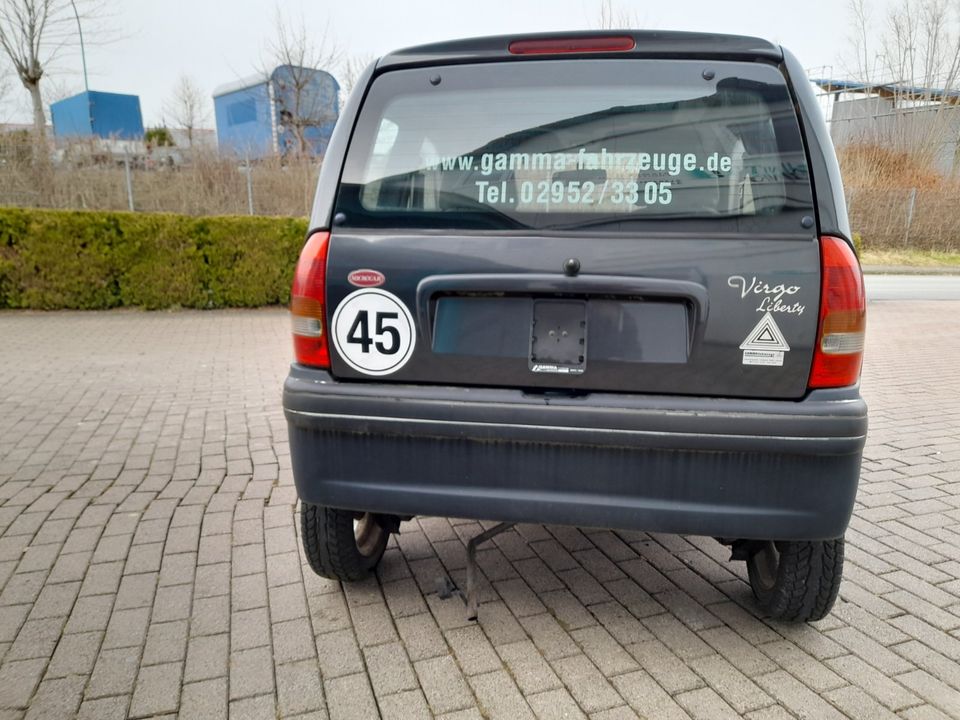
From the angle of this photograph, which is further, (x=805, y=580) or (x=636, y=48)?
(x=805, y=580)

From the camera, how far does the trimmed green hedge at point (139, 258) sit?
31.2 ft

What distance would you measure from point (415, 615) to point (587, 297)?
1.34 m

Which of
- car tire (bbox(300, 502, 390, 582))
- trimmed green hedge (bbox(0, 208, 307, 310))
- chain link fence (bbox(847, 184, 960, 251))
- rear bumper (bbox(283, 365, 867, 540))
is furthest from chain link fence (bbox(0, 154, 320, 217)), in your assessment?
chain link fence (bbox(847, 184, 960, 251))

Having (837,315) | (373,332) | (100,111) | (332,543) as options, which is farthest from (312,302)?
(100,111)

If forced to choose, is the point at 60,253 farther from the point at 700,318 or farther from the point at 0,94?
the point at 0,94

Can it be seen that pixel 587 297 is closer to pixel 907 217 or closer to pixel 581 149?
pixel 581 149

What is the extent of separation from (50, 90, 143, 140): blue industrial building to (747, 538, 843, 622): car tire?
22.5 metres

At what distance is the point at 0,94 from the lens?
17.7m

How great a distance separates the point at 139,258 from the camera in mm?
9828

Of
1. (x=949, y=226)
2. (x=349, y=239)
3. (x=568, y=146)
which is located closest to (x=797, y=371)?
(x=568, y=146)

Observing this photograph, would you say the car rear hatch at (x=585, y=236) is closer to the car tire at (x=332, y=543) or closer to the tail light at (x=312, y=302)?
the tail light at (x=312, y=302)

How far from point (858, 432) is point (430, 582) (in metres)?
1.66

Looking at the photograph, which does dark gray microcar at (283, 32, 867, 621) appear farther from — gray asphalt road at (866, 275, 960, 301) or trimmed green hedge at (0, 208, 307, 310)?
gray asphalt road at (866, 275, 960, 301)

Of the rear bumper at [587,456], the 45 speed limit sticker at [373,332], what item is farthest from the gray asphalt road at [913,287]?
the 45 speed limit sticker at [373,332]
